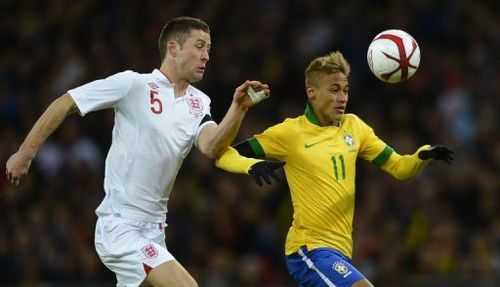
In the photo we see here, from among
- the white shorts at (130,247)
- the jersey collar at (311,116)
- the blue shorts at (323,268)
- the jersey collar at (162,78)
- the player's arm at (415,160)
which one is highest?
the jersey collar at (162,78)

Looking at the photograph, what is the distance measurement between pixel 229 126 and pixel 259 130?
6368mm

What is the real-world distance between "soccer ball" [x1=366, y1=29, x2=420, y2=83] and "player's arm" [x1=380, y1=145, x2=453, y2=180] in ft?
1.71

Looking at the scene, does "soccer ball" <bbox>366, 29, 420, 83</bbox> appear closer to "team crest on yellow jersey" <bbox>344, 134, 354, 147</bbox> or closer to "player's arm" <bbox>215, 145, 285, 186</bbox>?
"team crest on yellow jersey" <bbox>344, 134, 354, 147</bbox>

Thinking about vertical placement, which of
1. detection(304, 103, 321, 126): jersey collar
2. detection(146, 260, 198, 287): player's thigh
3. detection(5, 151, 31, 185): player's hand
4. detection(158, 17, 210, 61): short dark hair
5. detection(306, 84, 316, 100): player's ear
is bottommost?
detection(146, 260, 198, 287): player's thigh

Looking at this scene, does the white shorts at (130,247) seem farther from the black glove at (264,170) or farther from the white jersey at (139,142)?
the black glove at (264,170)

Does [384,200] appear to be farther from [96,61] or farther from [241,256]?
[96,61]

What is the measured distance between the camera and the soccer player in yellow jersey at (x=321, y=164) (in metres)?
7.90

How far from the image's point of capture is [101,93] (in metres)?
7.66

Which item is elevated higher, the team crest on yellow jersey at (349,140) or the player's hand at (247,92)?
the player's hand at (247,92)

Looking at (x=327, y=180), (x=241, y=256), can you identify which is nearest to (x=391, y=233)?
(x=241, y=256)

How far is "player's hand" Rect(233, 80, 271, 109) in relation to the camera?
294 inches

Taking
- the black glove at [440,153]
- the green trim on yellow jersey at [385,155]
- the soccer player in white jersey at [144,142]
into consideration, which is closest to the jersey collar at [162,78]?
the soccer player in white jersey at [144,142]

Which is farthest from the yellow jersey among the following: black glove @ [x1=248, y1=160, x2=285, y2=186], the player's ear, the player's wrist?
the player's wrist

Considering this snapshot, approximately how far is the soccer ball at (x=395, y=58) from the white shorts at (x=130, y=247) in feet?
5.98
